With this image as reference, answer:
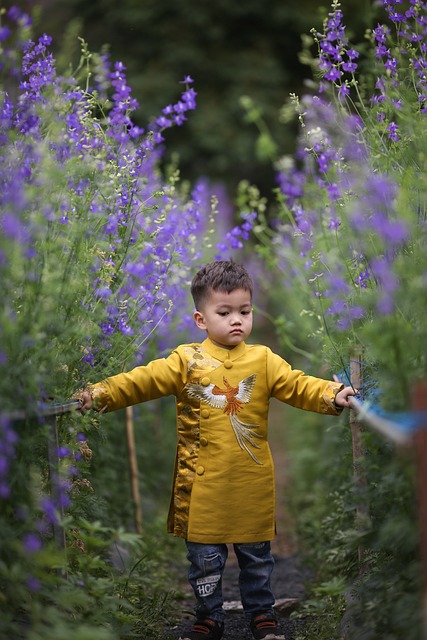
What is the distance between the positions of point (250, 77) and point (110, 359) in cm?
1213

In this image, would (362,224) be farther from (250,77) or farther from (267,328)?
(267,328)

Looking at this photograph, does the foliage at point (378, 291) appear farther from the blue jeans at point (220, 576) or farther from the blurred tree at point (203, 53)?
the blurred tree at point (203, 53)

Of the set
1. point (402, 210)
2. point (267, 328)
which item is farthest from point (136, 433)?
point (267, 328)

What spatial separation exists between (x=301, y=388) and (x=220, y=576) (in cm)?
83

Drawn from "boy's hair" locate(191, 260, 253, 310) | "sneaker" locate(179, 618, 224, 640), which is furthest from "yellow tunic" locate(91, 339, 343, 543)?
"sneaker" locate(179, 618, 224, 640)

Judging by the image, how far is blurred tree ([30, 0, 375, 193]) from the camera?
47.6 feet

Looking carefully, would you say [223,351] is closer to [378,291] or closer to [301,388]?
[301,388]

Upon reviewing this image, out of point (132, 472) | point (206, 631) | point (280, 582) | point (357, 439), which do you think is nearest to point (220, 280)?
point (357, 439)

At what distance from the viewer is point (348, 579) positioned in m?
3.81

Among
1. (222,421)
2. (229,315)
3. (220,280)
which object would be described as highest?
(220,280)

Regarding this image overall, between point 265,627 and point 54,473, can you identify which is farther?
point 265,627

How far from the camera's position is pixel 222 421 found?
3.62 m

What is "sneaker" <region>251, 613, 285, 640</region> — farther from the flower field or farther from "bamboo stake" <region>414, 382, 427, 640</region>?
"bamboo stake" <region>414, 382, 427, 640</region>

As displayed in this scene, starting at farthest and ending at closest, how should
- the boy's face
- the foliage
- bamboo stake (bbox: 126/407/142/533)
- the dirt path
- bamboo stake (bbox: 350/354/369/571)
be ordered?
bamboo stake (bbox: 126/407/142/533) < the dirt path < the boy's face < bamboo stake (bbox: 350/354/369/571) < the foliage
